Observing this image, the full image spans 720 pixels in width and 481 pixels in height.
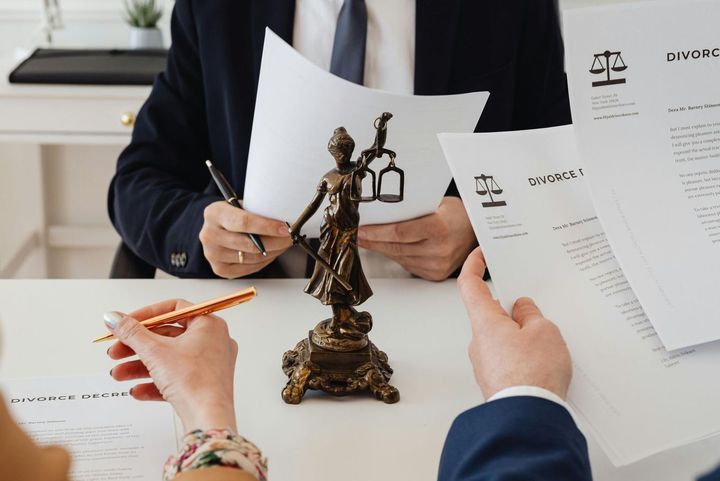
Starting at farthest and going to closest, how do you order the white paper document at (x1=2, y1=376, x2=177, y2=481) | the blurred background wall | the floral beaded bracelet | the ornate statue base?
the blurred background wall, the ornate statue base, the white paper document at (x1=2, y1=376, x2=177, y2=481), the floral beaded bracelet

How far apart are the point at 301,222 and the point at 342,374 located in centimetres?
16

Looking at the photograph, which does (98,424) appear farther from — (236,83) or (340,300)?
(236,83)

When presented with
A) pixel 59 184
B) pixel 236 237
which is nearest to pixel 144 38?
pixel 59 184

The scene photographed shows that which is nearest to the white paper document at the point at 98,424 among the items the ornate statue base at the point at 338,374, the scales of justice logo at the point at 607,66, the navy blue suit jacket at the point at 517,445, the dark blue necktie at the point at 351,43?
the ornate statue base at the point at 338,374

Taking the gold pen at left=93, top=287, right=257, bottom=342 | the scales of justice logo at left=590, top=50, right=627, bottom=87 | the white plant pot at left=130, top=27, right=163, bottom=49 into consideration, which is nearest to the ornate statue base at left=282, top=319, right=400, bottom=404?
the gold pen at left=93, top=287, right=257, bottom=342

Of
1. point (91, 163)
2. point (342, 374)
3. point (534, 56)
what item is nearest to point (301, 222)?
point (342, 374)

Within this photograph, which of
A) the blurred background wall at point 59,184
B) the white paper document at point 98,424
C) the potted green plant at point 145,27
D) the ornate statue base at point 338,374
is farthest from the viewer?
the blurred background wall at point 59,184

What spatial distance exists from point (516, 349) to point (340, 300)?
199 mm

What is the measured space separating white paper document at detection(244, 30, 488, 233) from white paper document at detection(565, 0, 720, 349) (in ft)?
0.46

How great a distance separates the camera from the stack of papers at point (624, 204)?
30.9 inches

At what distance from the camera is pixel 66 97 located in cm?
208

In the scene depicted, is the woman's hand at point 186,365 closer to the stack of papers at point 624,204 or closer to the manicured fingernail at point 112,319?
the manicured fingernail at point 112,319

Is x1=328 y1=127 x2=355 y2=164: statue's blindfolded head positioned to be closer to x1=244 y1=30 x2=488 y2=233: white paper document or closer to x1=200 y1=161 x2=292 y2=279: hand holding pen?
x1=244 y1=30 x2=488 y2=233: white paper document

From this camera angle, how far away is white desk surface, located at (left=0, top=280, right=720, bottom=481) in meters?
0.75
